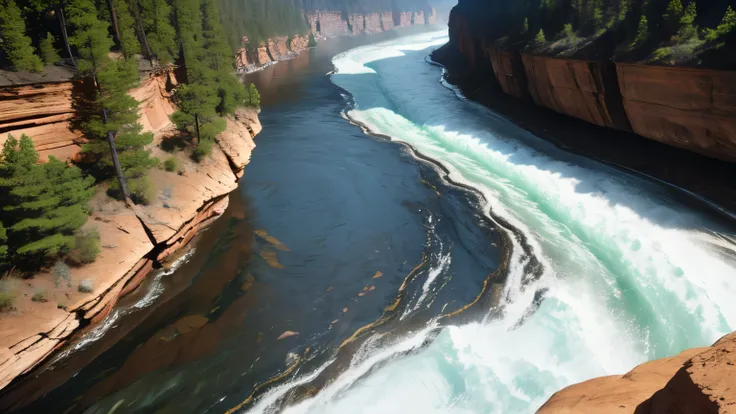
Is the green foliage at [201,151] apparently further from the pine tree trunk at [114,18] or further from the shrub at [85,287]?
the shrub at [85,287]

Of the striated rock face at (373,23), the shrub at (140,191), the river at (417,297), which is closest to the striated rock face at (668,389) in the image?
the river at (417,297)

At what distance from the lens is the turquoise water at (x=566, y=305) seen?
51.1 feet

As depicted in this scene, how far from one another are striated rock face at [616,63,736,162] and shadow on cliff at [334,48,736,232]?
1.15m

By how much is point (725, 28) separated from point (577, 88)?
11108mm

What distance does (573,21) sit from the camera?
3981 centimetres

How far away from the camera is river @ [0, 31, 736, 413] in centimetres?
1591

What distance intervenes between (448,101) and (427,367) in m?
42.0

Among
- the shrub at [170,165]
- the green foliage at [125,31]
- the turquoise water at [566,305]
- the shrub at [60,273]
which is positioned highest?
the green foliage at [125,31]

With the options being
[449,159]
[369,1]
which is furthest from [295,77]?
[369,1]

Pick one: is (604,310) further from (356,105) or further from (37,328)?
(356,105)

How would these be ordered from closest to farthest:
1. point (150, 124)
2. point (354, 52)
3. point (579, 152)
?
1. point (150, 124)
2. point (579, 152)
3. point (354, 52)

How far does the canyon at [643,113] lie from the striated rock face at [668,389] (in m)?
0.01

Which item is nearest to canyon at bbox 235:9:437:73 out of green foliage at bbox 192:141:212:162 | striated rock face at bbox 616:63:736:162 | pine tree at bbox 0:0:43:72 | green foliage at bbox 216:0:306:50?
green foliage at bbox 216:0:306:50

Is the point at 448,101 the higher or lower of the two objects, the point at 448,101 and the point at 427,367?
the higher
